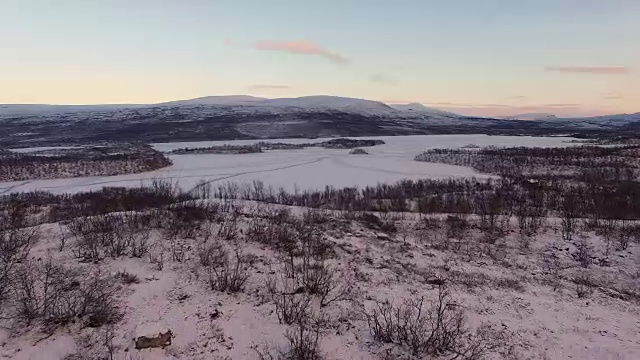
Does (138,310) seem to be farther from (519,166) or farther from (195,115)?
(195,115)

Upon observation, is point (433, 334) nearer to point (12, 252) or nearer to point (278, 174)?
point (12, 252)

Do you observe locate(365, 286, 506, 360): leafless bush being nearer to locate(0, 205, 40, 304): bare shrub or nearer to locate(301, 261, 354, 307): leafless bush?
locate(301, 261, 354, 307): leafless bush

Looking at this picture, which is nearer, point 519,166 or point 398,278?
point 398,278

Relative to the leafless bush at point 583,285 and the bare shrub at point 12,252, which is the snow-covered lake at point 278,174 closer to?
the bare shrub at point 12,252

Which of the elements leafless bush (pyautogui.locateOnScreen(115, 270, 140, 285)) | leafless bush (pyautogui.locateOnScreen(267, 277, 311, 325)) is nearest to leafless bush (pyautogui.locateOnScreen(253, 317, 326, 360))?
leafless bush (pyautogui.locateOnScreen(267, 277, 311, 325))

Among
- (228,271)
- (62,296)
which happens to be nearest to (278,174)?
(228,271)

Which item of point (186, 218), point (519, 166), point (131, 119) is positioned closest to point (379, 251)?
point (186, 218)
